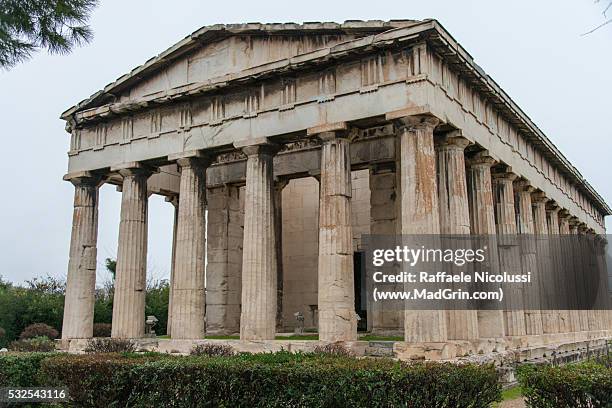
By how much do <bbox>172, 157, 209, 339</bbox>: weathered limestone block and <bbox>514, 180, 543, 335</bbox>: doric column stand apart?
39.0 feet

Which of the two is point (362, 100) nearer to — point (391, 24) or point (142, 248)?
point (391, 24)

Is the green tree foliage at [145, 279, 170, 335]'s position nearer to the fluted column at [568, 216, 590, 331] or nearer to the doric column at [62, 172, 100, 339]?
the doric column at [62, 172, 100, 339]

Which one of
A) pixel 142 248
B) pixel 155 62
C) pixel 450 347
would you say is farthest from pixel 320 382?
pixel 155 62

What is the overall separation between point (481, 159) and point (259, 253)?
304 inches

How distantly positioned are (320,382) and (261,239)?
947 cm

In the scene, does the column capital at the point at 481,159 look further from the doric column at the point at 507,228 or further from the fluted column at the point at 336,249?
the fluted column at the point at 336,249

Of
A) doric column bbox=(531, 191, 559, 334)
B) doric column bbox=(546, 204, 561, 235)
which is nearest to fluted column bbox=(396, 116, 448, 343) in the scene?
doric column bbox=(531, 191, 559, 334)

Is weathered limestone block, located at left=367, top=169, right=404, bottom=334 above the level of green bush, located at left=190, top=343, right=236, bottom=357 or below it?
above

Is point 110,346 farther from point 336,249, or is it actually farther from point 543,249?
point 543,249

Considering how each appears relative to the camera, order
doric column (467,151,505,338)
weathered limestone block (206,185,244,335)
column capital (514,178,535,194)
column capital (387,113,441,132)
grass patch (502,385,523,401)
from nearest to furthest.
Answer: grass patch (502,385,523,401)
column capital (387,113,441,132)
doric column (467,151,505,338)
column capital (514,178,535,194)
weathered limestone block (206,185,244,335)

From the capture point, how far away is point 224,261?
24.5 metres

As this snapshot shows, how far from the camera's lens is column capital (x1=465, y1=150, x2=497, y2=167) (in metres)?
19.5

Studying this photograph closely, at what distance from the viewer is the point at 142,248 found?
70.2 ft

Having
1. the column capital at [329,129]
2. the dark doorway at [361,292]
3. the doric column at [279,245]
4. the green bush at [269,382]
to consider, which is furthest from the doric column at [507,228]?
the green bush at [269,382]
